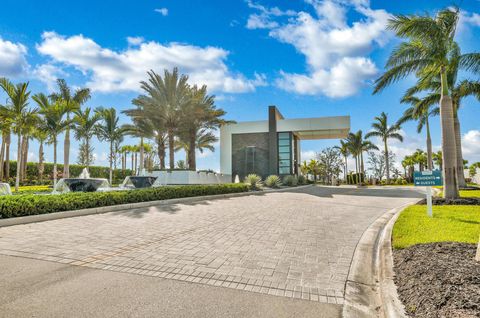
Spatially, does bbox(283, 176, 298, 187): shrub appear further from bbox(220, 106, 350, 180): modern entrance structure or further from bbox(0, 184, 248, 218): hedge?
bbox(0, 184, 248, 218): hedge

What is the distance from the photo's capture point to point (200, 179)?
969 inches

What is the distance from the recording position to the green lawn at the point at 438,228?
5680mm

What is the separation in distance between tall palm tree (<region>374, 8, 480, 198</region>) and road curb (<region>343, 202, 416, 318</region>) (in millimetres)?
8460

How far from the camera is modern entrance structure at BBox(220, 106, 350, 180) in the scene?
3092 cm

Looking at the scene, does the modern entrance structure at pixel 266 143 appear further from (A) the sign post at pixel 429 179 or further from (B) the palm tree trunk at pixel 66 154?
(A) the sign post at pixel 429 179

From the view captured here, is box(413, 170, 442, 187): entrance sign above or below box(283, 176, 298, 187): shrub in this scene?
above

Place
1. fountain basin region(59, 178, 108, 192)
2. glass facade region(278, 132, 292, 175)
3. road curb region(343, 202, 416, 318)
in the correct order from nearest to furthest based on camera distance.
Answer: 1. road curb region(343, 202, 416, 318)
2. fountain basin region(59, 178, 108, 192)
3. glass facade region(278, 132, 292, 175)

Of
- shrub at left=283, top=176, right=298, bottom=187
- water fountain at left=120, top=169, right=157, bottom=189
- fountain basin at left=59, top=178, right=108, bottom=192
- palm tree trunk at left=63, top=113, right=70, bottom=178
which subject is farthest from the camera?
shrub at left=283, top=176, right=298, bottom=187

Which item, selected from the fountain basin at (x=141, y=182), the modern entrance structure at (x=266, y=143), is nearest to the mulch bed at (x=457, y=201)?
the fountain basin at (x=141, y=182)

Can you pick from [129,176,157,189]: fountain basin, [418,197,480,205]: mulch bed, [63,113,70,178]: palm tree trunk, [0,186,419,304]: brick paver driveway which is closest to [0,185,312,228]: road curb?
[0,186,419,304]: brick paver driveway

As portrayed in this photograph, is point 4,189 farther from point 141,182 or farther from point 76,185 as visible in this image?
point 141,182

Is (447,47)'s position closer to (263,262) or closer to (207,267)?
(263,262)

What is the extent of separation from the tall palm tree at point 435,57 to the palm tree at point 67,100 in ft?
71.9

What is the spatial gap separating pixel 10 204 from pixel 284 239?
7.90 meters
